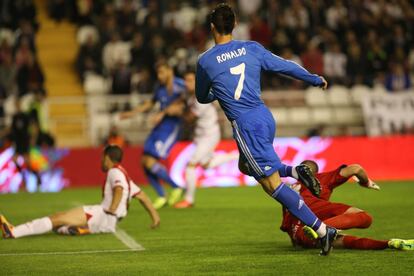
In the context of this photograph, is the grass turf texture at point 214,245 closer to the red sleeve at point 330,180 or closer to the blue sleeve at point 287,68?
the red sleeve at point 330,180

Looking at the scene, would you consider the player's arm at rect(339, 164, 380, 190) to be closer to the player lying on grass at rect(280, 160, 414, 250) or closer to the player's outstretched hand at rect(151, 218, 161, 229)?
the player lying on grass at rect(280, 160, 414, 250)

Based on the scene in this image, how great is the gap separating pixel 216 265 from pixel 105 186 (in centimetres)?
324

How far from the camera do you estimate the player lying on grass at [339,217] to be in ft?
31.0

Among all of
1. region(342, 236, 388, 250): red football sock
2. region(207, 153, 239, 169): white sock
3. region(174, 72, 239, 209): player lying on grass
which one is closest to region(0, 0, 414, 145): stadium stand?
region(207, 153, 239, 169): white sock

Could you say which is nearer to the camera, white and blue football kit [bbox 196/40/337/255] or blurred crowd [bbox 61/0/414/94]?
white and blue football kit [bbox 196/40/337/255]

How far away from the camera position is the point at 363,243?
9.49 metres

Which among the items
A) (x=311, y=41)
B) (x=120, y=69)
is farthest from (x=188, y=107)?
(x=311, y=41)

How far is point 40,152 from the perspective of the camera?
70.1 ft

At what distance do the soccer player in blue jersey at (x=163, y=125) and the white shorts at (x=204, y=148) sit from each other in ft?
1.64

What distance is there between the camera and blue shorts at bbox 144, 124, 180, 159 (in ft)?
53.2

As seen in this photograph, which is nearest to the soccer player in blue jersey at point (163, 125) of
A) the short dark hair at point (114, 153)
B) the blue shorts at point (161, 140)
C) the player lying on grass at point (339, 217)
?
the blue shorts at point (161, 140)

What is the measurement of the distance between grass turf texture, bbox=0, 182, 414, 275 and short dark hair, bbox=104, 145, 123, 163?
920mm

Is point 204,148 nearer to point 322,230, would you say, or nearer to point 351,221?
point 351,221

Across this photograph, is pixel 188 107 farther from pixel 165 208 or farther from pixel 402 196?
pixel 402 196
